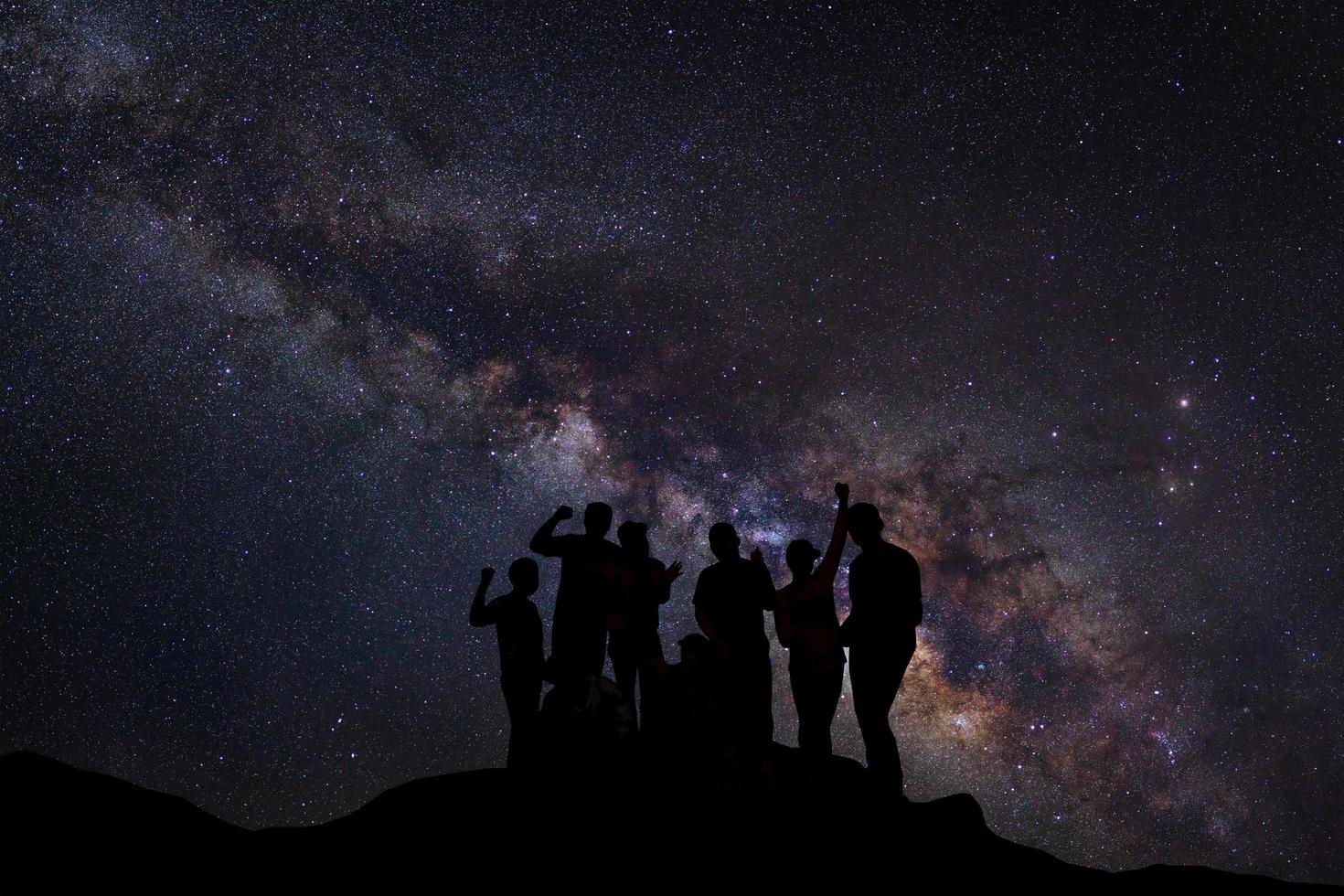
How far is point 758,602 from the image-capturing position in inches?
226

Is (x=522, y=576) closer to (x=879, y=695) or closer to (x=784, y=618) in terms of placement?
(x=784, y=618)

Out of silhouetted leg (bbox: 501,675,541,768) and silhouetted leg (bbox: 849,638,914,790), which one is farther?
silhouetted leg (bbox: 501,675,541,768)

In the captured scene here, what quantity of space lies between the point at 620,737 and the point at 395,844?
1.57 m

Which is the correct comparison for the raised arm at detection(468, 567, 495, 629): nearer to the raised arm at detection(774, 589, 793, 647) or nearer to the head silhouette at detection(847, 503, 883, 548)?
the raised arm at detection(774, 589, 793, 647)

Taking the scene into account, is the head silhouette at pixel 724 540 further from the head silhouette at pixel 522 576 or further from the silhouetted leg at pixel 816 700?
the head silhouette at pixel 522 576

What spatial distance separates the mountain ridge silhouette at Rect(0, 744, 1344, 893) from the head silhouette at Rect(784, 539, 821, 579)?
4.49 ft

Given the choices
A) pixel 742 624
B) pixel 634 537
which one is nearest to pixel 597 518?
pixel 634 537

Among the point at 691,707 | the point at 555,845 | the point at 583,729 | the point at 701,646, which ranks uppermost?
the point at 701,646

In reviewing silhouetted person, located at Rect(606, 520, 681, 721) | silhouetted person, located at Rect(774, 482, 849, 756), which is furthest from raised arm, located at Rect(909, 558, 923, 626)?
silhouetted person, located at Rect(606, 520, 681, 721)

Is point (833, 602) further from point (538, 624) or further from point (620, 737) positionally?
point (538, 624)

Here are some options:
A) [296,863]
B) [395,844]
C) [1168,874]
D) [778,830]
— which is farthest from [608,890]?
[1168,874]

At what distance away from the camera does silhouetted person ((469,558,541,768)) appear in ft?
20.6

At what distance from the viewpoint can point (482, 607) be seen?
650 cm

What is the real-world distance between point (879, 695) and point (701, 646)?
1.39 metres
